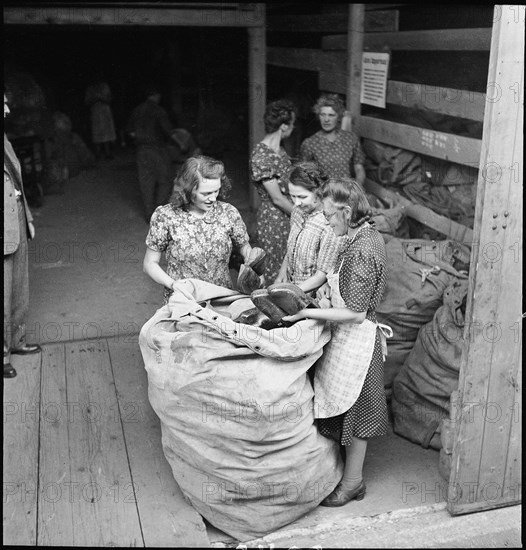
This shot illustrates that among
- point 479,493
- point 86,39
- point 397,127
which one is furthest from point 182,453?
point 86,39

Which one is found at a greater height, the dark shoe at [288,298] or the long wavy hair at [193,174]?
the long wavy hair at [193,174]

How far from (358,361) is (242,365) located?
1.85ft

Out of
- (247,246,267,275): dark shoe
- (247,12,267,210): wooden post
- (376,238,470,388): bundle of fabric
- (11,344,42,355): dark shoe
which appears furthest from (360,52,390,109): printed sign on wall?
(11,344,42,355): dark shoe

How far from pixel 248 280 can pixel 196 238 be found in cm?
35

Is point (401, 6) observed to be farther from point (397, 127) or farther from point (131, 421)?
point (131, 421)

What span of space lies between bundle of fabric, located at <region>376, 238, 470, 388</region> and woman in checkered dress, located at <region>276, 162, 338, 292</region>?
0.67 meters

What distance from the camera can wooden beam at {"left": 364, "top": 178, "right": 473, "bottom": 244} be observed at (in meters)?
5.09

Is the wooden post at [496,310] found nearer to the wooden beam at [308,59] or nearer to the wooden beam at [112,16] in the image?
the wooden beam at [308,59]

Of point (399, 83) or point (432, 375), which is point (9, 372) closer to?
point (432, 375)

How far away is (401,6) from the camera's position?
628 cm

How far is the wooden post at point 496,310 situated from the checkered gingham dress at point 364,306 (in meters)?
0.39

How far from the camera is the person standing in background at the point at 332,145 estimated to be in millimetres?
5602

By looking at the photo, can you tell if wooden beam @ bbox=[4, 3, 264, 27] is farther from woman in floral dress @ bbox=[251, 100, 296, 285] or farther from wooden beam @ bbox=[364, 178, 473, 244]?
woman in floral dress @ bbox=[251, 100, 296, 285]

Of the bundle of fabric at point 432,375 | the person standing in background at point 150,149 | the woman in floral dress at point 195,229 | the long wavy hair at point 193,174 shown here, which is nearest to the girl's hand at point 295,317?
the woman in floral dress at point 195,229
